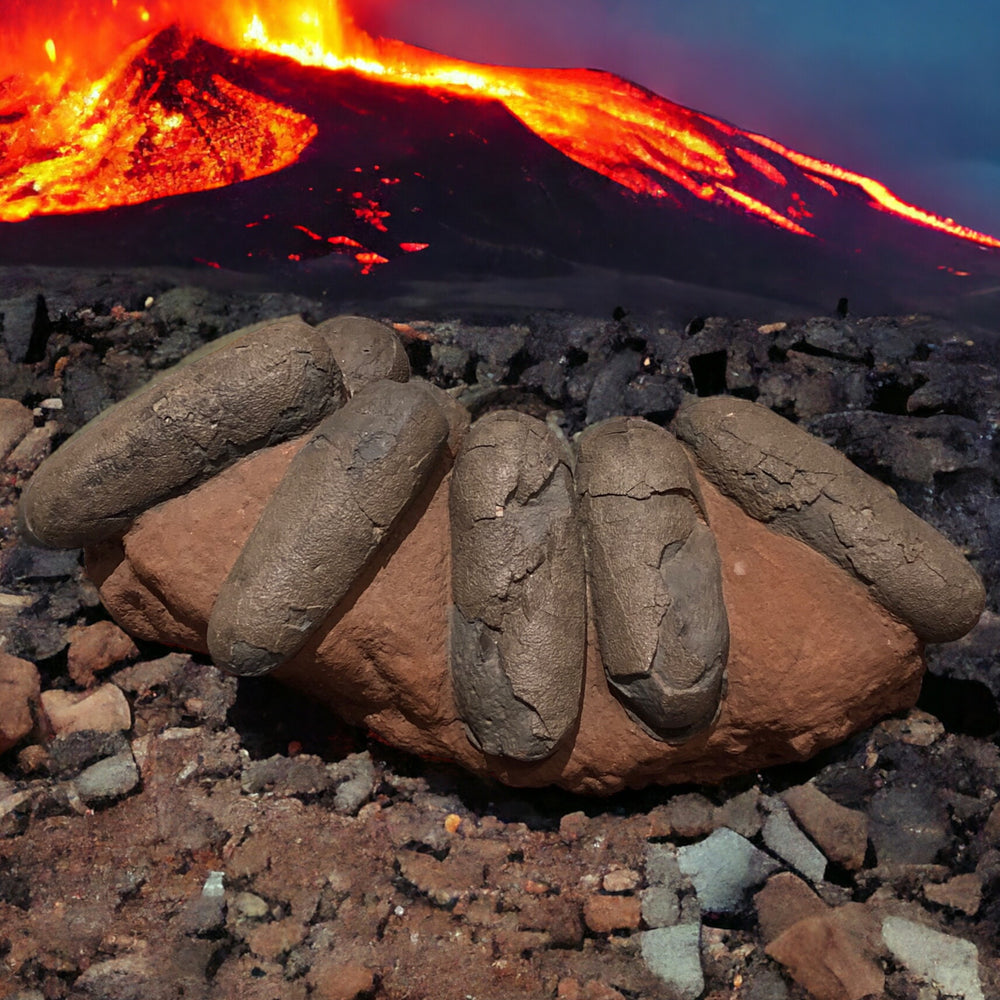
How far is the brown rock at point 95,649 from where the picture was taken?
11.0 ft

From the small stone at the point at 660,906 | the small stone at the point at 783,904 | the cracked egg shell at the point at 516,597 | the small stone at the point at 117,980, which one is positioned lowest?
the small stone at the point at 117,980

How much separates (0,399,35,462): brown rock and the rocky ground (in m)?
0.45

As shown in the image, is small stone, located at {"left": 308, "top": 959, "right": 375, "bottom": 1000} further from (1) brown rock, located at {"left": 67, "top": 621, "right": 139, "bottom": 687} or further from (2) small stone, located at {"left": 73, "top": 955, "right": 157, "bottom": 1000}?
(1) brown rock, located at {"left": 67, "top": 621, "right": 139, "bottom": 687}

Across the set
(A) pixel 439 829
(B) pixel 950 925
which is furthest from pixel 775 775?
(A) pixel 439 829

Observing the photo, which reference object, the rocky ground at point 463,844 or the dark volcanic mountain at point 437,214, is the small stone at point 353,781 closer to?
the rocky ground at point 463,844

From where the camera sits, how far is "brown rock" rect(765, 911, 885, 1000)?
2393mm

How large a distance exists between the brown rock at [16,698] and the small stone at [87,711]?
11cm

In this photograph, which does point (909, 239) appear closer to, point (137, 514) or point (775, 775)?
point (775, 775)

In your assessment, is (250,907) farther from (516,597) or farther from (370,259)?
(370,259)

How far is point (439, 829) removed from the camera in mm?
2906

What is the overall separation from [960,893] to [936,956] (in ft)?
0.87

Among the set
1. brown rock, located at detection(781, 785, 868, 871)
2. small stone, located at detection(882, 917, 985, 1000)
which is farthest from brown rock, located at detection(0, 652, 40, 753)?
small stone, located at detection(882, 917, 985, 1000)

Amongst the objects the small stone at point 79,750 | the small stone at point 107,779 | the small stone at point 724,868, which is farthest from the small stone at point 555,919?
the small stone at point 79,750

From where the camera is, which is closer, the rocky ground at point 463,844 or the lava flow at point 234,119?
the rocky ground at point 463,844
